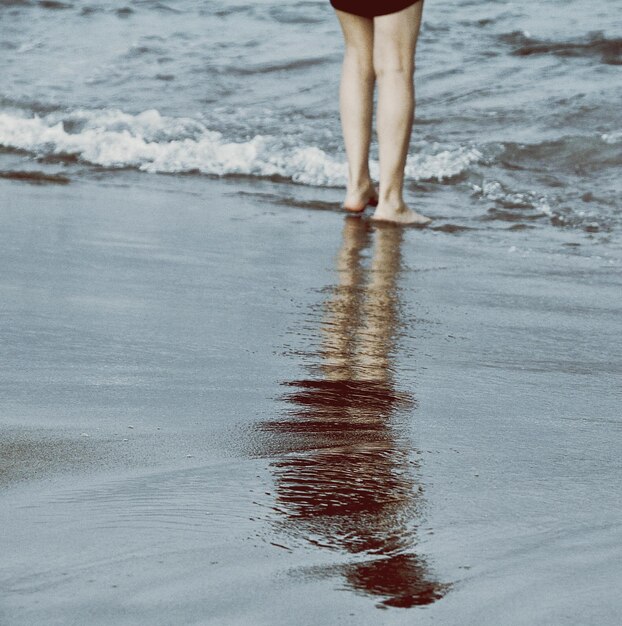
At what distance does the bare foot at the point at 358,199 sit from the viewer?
4.75m

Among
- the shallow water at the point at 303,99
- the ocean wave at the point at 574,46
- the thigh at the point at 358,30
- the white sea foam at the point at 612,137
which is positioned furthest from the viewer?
the ocean wave at the point at 574,46

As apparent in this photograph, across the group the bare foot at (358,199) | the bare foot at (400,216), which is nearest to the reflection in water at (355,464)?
the bare foot at (400,216)

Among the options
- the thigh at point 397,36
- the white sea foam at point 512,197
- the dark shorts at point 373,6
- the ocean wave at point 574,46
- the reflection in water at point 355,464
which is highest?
the ocean wave at point 574,46

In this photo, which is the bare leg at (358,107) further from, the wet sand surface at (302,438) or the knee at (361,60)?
the wet sand surface at (302,438)

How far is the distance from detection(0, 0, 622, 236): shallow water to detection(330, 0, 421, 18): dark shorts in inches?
30.4

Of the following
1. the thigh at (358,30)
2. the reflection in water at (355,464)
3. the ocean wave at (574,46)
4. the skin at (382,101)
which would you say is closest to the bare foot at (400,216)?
the skin at (382,101)

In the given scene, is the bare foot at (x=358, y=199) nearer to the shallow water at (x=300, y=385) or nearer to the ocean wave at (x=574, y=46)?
the shallow water at (x=300, y=385)

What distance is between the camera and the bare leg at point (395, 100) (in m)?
4.55

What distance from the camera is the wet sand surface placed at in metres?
1.28

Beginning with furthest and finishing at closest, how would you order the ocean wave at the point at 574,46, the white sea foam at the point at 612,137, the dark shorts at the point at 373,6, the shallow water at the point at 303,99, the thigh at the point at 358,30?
the ocean wave at the point at 574,46 → the white sea foam at the point at 612,137 → the shallow water at the point at 303,99 → the thigh at the point at 358,30 → the dark shorts at the point at 373,6

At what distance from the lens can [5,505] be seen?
147 centimetres

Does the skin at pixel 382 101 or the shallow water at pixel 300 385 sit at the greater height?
the skin at pixel 382 101

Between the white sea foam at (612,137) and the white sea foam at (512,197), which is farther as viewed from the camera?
the white sea foam at (612,137)

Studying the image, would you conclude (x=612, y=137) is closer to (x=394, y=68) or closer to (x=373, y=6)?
(x=394, y=68)
